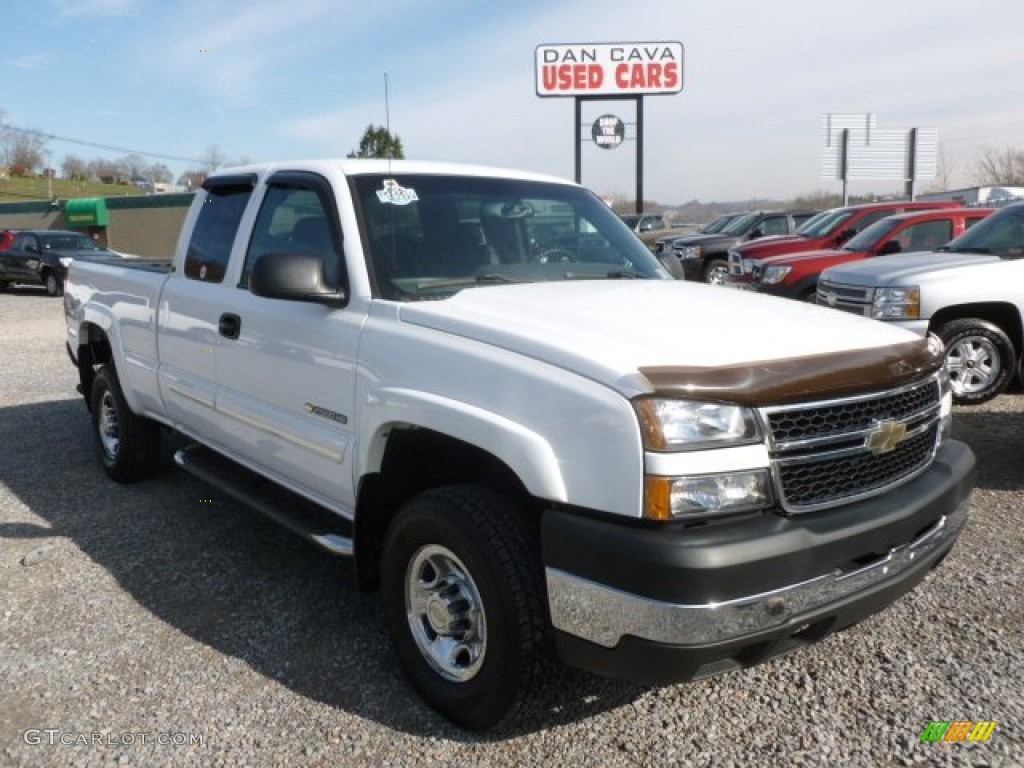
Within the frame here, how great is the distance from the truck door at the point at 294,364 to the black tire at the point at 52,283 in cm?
1919

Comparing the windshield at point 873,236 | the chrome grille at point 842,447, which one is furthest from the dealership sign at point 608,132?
the chrome grille at point 842,447

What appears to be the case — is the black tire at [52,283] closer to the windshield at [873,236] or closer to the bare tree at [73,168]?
the windshield at [873,236]

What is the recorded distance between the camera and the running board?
338cm

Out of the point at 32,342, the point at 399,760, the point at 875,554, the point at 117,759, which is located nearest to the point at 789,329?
the point at 875,554

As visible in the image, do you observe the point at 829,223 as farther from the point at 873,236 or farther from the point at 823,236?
the point at 873,236

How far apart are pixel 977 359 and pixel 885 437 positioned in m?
5.39

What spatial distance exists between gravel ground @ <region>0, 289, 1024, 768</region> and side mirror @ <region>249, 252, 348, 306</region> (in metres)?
1.43

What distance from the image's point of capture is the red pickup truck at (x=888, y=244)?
33.0 ft

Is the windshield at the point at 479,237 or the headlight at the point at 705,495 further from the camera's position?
the windshield at the point at 479,237

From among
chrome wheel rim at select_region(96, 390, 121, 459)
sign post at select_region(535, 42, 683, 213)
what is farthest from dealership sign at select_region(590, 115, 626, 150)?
chrome wheel rim at select_region(96, 390, 121, 459)

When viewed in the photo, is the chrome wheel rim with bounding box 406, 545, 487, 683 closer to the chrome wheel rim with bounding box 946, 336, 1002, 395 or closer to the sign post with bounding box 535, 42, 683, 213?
the chrome wheel rim with bounding box 946, 336, 1002, 395

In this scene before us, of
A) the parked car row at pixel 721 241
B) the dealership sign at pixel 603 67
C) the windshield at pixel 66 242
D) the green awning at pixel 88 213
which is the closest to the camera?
the parked car row at pixel 721 241

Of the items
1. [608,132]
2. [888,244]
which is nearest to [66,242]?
[608,132]

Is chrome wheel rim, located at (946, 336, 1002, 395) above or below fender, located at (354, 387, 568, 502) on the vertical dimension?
below
